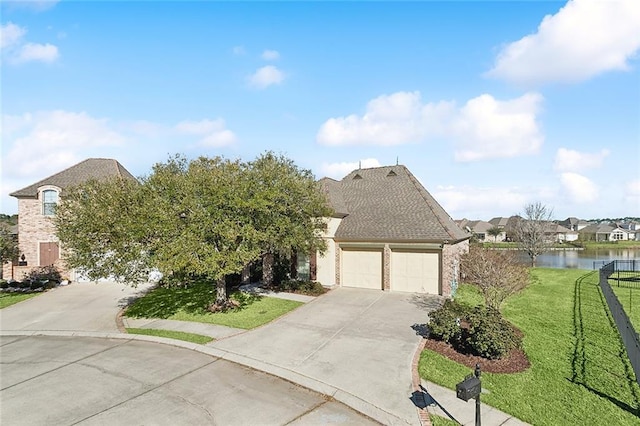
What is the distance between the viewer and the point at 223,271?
541 inches

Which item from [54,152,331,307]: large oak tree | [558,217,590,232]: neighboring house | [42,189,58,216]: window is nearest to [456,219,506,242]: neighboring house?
[558,217,590,232]: neighboring house

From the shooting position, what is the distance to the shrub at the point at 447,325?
38.5 ft

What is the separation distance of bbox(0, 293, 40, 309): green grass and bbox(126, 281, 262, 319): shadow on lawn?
664 centimetres

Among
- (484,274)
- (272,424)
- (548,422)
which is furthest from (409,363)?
(484,274)

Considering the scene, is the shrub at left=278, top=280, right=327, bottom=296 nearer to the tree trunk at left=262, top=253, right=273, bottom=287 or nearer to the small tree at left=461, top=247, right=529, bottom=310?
the tree trunk at left=262, top=253, right=273, bottom=287

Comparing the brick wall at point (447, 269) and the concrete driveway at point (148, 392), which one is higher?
the brick wall at point (447, 269)

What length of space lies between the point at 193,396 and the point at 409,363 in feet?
19.5

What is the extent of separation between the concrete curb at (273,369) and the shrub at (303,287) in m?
8.23

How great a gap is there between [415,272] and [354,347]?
880cm

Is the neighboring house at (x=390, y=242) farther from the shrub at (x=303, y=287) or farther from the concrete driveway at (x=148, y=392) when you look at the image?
the concrete driveway at (x=148, y=392)

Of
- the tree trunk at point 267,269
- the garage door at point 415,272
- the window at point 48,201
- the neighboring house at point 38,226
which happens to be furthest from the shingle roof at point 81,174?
the garage door at point 415,272

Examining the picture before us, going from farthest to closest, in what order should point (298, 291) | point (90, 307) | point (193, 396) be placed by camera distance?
1. point (298, 291)
2. point (90, 307)
3. point (193, 396)

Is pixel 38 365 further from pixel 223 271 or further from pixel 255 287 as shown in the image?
pixel 255 287

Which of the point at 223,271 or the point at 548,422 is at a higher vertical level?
the point at 223,271
